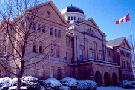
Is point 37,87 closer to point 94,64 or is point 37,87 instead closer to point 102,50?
point 94,64

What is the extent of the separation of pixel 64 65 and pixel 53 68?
3.17 meters

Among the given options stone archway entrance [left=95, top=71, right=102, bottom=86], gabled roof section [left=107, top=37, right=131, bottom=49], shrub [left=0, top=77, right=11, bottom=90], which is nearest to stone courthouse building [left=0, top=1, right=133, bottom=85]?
stone archway entrance [left=95, top=71, right=102, bottom=86]

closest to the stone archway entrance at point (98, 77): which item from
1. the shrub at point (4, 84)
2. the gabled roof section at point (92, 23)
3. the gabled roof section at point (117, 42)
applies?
the gabled roof section at point (92, 23)

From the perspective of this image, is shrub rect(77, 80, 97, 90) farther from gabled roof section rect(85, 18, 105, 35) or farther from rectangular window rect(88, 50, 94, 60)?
gabled roof section rect(85, 18, 105, 35)

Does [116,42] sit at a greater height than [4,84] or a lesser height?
greater

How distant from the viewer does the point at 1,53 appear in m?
24.2

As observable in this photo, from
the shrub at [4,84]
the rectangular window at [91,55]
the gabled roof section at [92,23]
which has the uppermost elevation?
the gabled roof section at [92,23]

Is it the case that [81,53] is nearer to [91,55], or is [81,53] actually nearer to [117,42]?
[91,55]

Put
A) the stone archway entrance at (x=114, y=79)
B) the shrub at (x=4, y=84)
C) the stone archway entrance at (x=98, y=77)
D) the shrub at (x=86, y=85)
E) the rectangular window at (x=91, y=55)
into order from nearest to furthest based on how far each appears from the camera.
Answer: the shrub at (x=4, y=84)
the shrub at (x=86, y=85)
the stone archway entrance at (x=98, y=77)
the rectangular window at (x=91, y=55)
the stone archway entrance at (x=114, y=79)

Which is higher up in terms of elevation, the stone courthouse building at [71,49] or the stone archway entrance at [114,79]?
the stone courthouse building at [71,49]

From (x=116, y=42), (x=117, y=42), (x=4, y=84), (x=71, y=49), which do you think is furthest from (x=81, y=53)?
(x=4, y=84)

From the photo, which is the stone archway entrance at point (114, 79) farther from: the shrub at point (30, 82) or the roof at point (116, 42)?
the shrub at point (30, 82)

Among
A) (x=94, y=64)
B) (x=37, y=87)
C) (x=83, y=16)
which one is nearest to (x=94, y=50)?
(x=94, y=64)

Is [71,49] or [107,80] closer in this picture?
[71,49]
